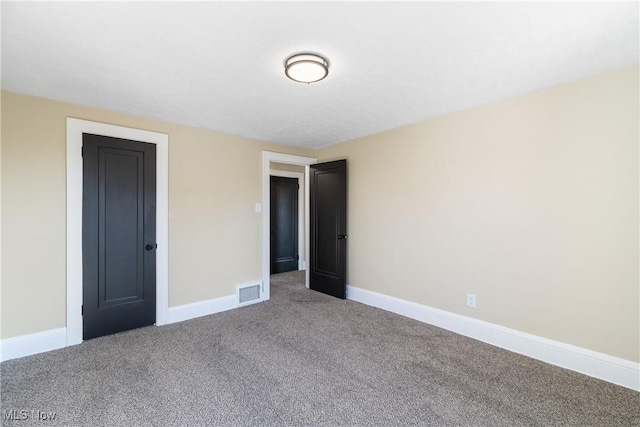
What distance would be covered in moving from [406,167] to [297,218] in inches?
134

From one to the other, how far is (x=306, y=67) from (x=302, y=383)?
2388 mm

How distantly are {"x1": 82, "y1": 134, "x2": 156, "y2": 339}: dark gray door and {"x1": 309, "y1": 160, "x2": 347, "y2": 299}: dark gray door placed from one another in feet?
7.79

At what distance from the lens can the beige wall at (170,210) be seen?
2.62 meters

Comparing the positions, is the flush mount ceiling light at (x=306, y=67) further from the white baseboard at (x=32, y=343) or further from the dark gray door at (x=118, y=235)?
the white baseboard at (x=32, y=343)

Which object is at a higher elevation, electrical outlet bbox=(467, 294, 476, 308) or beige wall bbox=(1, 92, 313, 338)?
beige wall bbox=(1, 92, 313, 338)

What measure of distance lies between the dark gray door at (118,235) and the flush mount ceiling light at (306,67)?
7.15 ft

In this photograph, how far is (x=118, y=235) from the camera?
316 cm

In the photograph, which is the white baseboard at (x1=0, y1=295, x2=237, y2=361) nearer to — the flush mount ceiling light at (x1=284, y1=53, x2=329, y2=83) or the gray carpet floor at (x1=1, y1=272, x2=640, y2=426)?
the gray carpet floor at (x1=1, y1=272, x2=640, y2=426)

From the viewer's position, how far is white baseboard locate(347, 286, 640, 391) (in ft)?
7.26

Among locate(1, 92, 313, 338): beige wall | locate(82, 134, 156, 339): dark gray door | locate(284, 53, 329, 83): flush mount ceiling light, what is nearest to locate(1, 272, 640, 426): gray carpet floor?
locate(82, 134, 156, 339): dark gray door

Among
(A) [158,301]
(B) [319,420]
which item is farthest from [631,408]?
(A) [158,301]

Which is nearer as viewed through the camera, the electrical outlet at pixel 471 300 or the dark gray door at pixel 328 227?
the electrical outlet at pixel 471 300

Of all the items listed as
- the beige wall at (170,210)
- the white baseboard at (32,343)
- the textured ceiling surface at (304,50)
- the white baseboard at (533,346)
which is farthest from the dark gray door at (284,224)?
the white baseboard at (32,343)

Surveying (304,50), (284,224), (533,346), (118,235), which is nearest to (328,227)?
(284,224)
